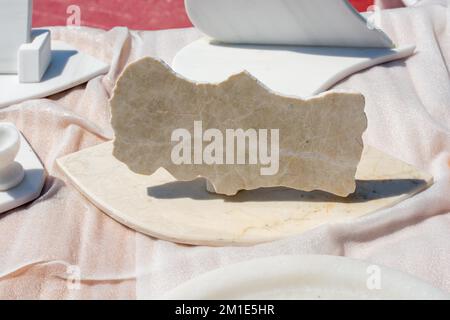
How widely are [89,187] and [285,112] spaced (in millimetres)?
412

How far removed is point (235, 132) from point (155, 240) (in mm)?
245

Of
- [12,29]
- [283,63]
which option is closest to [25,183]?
[12,29]

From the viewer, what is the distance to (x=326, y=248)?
1128mm

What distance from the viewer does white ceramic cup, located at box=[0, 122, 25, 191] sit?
4.03ft

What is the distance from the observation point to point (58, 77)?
1.74 metres

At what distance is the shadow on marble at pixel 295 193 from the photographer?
1.24m

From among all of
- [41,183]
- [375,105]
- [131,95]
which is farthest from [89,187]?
[375,105]

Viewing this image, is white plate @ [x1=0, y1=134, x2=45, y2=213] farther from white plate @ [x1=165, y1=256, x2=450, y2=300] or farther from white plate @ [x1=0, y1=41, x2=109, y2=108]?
white plate @ [x1=165, y1=256, x2=450, y2=300]

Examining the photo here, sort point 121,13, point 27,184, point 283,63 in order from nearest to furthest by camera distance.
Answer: point 27,184
point 283,63
point 121,13

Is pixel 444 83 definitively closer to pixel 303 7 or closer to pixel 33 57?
pixel 303 7

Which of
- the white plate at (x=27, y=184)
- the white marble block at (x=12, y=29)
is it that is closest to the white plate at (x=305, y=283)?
the white plate at (x=27, y=184)

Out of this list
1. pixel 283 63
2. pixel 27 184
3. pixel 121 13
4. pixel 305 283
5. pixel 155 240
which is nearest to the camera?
pixel 305 283

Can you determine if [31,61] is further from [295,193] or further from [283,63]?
[295,193]

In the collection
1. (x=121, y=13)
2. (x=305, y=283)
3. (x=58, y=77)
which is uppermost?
(x=305, y=283)
